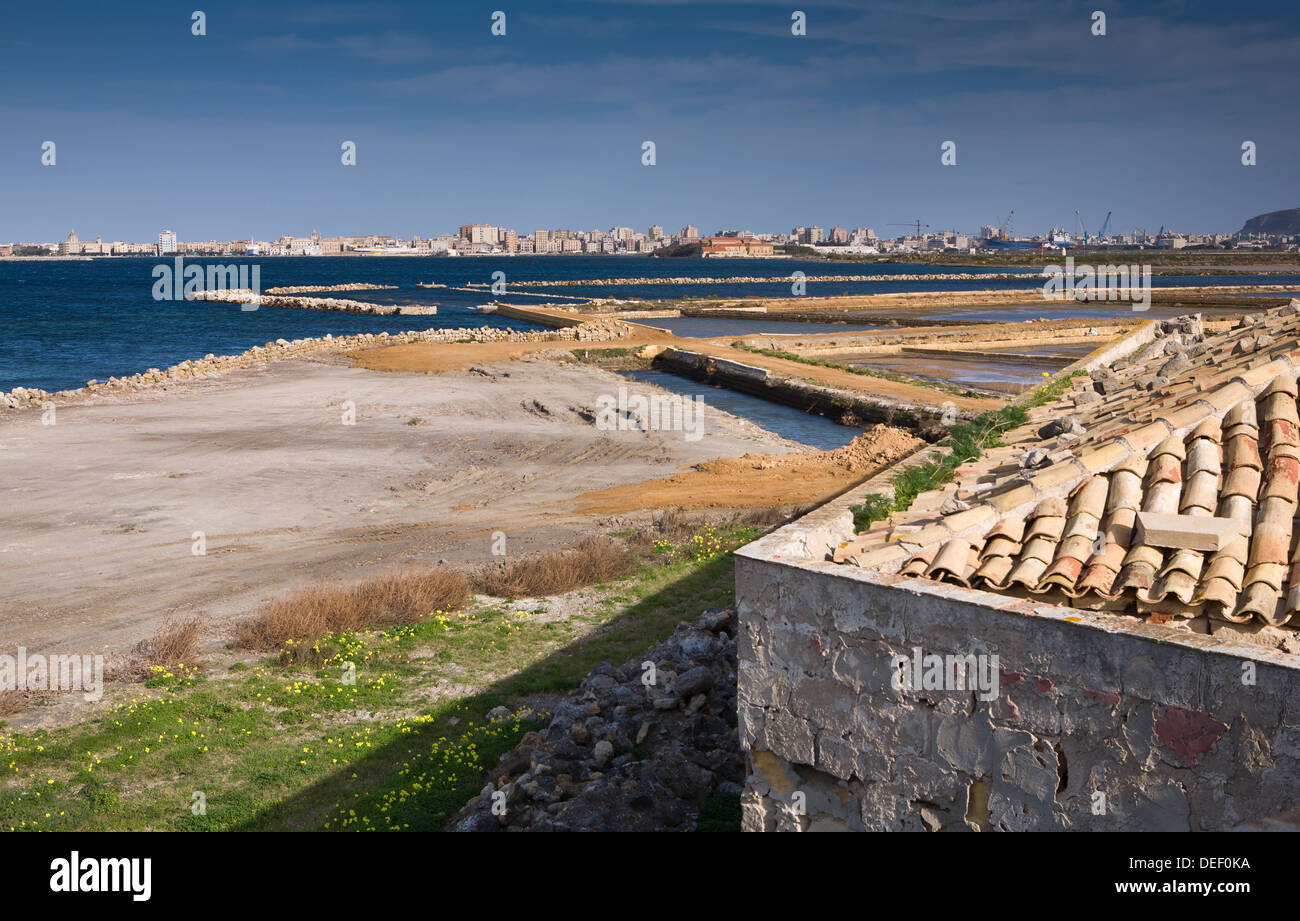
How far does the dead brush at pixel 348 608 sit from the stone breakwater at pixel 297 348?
26367 mm

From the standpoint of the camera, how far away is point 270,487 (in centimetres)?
2114

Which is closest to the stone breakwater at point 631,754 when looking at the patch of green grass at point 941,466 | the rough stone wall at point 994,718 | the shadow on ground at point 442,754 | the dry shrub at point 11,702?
the shadow on ground at point 442,754

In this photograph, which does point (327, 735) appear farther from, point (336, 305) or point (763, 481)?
point (336, 305)

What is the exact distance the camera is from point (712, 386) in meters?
39.8

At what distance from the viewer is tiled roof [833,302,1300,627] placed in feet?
18.4

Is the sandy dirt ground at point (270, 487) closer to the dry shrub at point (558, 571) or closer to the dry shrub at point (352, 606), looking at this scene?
the dry shrub at point (352, 606)

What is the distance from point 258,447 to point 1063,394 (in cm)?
1950

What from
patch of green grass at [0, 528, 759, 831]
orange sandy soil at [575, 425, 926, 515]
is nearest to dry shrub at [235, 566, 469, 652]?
patch of green grass at [0, 528, 759, 831]

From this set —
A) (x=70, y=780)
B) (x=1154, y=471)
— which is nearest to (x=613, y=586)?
(x=70, y=780)

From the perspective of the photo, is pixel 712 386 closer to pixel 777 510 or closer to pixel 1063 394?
pixel 777 510

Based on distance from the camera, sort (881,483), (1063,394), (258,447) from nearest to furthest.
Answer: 1. (881,483)
2. (1063,394)
3. (258,447)

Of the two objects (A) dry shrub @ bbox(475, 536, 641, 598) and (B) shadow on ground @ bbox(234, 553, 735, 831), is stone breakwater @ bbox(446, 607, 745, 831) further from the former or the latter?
(A) dry shrub @ bbox(475, 536, 641, 598)

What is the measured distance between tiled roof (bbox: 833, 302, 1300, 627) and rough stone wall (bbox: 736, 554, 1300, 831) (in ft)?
2.19

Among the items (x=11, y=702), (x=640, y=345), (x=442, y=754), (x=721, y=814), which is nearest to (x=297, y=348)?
(x=640, y=345)
